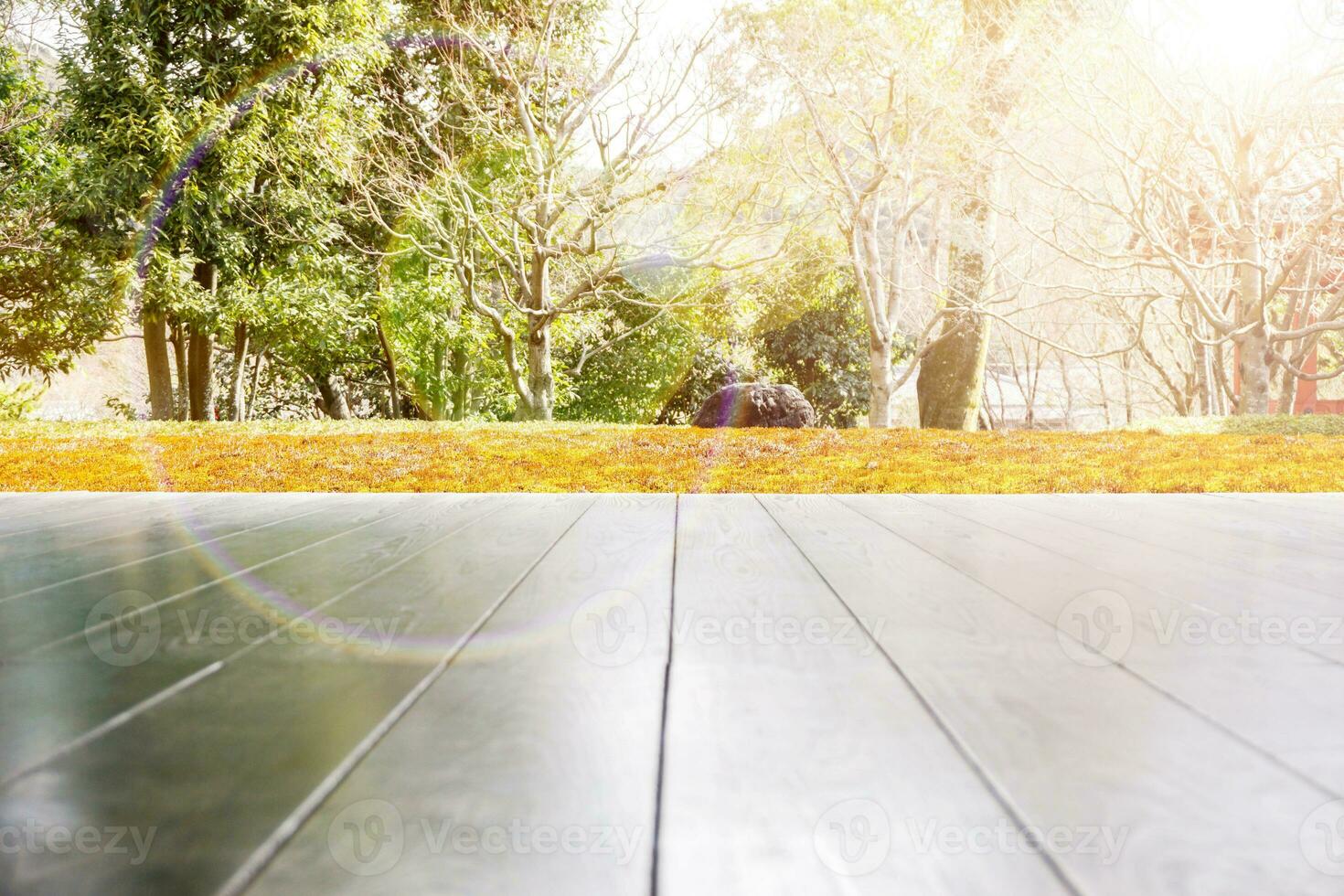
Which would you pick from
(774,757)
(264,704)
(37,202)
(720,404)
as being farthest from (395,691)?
(37,202)

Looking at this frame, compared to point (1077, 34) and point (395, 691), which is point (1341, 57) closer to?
point (1077, 34)

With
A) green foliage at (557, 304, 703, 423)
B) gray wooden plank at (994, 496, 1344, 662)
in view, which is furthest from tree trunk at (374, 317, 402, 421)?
gray wooden plank at (994, 496, 1344, 662)

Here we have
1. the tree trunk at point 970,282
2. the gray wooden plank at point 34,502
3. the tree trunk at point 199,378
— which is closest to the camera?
the gray wooden plank at point 34,502

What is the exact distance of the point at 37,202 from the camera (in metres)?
9.65

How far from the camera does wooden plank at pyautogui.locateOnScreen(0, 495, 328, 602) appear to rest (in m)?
1.83

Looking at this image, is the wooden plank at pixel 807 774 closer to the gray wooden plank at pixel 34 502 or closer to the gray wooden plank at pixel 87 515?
the gray wooden plank at pixel 87 515

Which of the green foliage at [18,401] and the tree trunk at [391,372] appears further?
the tree trunk at [391,372]

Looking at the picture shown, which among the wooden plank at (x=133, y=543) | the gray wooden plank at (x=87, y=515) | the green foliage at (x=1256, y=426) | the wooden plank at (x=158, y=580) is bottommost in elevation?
the wooden plank at (x=158, y=580)

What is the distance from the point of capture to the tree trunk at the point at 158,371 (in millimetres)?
11375

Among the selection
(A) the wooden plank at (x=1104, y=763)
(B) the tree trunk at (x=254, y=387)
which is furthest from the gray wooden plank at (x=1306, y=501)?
(B) the tree trunk at (x=254, y=387)

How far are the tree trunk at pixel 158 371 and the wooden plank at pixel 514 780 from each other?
1197 cm

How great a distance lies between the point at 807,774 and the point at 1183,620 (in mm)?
943

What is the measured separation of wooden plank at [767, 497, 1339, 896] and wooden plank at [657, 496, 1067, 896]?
1.8 inches

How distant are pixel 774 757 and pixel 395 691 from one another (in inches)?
19.8
